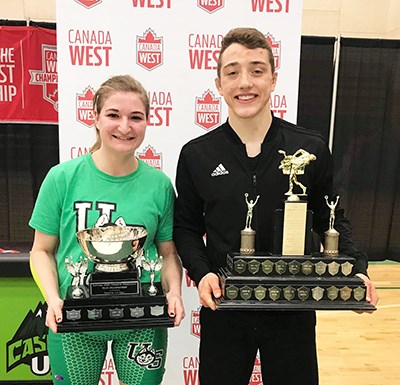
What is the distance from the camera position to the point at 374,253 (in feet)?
18.4

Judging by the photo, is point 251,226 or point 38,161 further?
point 38,161

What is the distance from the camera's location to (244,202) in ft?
4.89

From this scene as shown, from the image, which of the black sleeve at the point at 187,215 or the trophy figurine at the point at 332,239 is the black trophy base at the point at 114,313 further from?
the trophy figurine at the point at 332,239

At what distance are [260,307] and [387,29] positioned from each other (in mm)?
5362

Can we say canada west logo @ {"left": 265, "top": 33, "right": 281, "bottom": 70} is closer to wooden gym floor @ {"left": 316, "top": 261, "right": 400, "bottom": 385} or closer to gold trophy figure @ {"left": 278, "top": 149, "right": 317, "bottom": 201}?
gold trophy figure @ {"left": 278, "top": 149, "right": 317, "bottom": 201}

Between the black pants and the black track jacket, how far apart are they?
210 millimetres

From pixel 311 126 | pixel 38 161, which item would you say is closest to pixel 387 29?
pixel 311 126

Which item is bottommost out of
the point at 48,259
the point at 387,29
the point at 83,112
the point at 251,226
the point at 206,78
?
the point at 48,259

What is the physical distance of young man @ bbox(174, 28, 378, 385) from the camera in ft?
4.81

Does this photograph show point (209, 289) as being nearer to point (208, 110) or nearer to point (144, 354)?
point (144, 354)

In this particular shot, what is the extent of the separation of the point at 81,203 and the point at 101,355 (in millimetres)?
529

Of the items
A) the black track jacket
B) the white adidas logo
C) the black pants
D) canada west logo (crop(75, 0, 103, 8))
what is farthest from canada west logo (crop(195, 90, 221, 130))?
the black pants

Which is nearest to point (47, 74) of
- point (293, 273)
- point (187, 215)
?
point (187, 215)

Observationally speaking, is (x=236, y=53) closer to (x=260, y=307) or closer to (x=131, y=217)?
(x=131, y=217)
